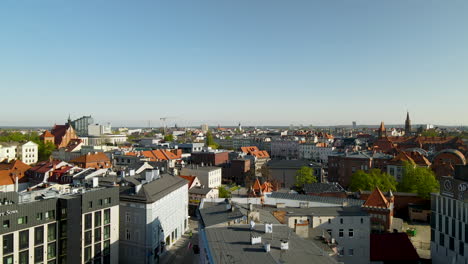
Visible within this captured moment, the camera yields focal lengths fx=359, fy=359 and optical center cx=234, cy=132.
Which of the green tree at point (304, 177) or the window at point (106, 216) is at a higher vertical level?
the window at point (106, 216)

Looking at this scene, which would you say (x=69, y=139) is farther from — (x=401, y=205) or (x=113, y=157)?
(x=401, y=205)

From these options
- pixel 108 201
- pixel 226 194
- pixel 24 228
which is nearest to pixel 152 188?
pixel 108 201

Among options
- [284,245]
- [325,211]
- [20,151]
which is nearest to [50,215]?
[284,245]

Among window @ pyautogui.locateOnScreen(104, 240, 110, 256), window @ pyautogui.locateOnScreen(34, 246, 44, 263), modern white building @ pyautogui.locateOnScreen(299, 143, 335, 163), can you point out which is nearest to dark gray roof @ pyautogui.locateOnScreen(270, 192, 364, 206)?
window @ pyautogui.locateOnScreen(104, 240, 110, 256)

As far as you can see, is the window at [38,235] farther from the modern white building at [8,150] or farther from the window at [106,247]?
the modern white building at [8,150]

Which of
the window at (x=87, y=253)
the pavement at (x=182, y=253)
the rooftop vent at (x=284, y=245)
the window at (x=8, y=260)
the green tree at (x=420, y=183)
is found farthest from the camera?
the green tree at (x=420, y=183)

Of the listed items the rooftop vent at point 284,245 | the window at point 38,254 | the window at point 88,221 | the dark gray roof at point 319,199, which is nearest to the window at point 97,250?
the window at point 88,221

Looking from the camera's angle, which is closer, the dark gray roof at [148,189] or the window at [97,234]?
the window at [97,234]
